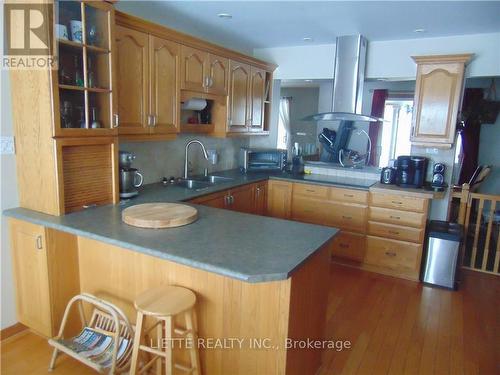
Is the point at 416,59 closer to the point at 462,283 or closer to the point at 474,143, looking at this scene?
the point at 462,283

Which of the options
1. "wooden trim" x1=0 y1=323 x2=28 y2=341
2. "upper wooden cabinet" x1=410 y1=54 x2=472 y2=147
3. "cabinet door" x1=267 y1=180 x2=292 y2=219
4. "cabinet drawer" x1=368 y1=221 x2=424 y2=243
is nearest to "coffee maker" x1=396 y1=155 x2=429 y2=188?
"upper wooden cabinet" x1=410 y1=54 x2=472 y2=147

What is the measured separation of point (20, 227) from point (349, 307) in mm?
2474

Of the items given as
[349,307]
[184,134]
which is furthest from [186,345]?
[184,134]

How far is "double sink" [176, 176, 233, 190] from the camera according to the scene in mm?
3490

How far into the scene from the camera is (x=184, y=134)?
3699 mm

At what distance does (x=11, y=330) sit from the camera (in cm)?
237

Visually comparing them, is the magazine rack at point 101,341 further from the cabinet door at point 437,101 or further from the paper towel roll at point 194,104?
the cabinet door at point 437,101

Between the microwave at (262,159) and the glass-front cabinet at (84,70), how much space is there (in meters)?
2.13

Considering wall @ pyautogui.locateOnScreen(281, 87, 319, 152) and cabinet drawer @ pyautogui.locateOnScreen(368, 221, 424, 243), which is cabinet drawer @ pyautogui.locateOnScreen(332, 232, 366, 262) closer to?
cabinet drawer @ pyautogui.locateOnScreen(368, 221, 424, 243)

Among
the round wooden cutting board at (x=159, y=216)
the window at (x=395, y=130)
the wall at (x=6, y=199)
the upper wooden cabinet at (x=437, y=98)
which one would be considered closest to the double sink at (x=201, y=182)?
the round wooden cutting board at (x=159, y=216)

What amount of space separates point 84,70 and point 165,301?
4.85 feet

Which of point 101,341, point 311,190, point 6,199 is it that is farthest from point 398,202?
point 6,199

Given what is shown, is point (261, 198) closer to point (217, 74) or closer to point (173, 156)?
point (173, 156)

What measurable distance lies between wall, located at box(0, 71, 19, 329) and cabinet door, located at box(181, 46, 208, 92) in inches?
52.0
